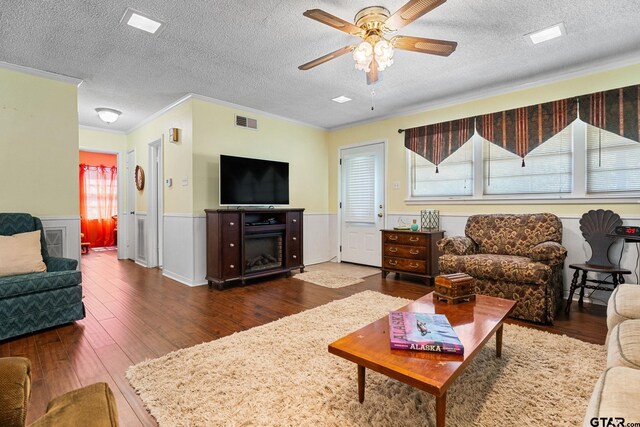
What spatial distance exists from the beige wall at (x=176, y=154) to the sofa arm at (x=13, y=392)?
11.3 ft

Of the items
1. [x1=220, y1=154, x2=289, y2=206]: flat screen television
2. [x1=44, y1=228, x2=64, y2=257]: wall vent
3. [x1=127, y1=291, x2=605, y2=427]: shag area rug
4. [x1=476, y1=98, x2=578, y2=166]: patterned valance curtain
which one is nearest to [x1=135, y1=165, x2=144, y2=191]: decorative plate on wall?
[x1=44, y1=228, x2=64, y2=257]: wall vent

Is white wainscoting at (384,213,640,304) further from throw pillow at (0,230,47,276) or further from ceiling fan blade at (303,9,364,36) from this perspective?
throw pillow at (0,230,47,276)

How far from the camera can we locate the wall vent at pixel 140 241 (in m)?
5.60

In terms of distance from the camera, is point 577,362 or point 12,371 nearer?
point 12,371

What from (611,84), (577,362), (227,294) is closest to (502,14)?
(611,84)

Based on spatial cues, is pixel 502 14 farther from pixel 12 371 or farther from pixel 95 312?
pixel 95 312

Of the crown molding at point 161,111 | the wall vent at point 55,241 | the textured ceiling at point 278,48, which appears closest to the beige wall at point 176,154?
the crown molding at point 161,111

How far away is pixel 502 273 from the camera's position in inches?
118

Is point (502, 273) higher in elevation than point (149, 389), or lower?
higher

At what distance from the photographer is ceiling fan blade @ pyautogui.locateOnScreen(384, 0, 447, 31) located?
1867mm

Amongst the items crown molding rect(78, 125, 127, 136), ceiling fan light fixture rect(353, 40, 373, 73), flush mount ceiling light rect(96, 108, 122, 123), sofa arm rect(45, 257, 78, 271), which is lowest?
sofa arm rect(45, 257, 78, 271)

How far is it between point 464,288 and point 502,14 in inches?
84.6

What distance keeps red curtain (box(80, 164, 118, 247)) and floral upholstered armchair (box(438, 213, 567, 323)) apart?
8.06 metres

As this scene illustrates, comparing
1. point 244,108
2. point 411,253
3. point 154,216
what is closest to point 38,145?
point 154,216
